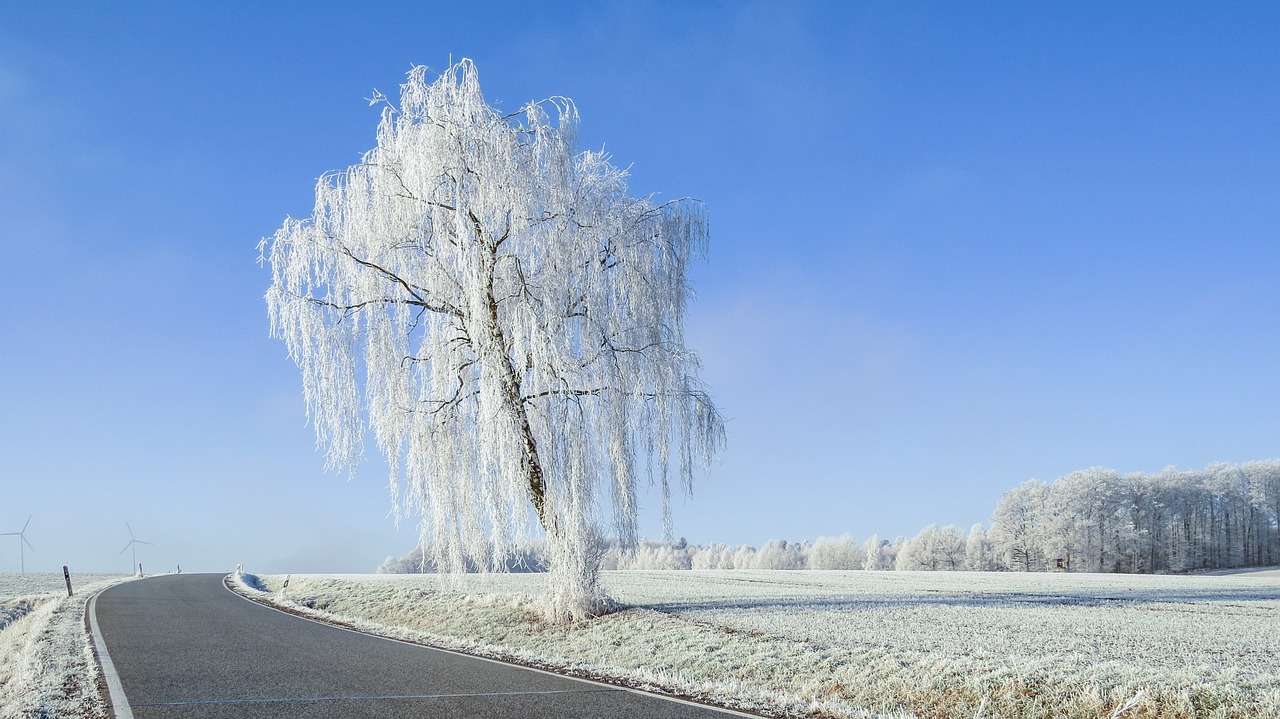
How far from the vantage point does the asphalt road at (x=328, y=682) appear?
360 inches

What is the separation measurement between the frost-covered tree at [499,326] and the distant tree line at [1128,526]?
207 feet

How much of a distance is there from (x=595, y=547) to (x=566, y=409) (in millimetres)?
2909

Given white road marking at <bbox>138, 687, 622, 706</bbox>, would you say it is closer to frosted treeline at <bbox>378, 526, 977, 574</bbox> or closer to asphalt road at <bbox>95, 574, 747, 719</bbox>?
asphalt road at <bbox>95, 574, 747, 719</bbox>

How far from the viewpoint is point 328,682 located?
10.9m

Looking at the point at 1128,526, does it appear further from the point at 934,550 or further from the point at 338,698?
the point at 338,698

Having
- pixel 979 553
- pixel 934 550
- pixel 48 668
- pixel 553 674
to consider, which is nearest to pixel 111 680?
pixel 48 668

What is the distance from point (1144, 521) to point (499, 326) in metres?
82.8

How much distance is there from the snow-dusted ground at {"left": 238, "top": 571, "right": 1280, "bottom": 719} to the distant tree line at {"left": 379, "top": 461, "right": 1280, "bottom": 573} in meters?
59.4

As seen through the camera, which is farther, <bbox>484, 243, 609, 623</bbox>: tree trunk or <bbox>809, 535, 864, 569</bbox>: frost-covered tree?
<bbox>809, 535, 864, 569</bbox>: frost-covered tree

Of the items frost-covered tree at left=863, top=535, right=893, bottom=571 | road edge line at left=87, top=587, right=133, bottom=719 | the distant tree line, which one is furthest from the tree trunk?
frost-covered tree at left=863, top=535, right=893, bottom=571

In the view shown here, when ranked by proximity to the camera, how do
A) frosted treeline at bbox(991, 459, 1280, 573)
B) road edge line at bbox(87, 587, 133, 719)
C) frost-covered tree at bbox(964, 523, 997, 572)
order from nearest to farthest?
road edge line at bbox(87, 587, 133, 719)
frosted treeline at bbox(991, 459, 1280, 573)
frost-covered tree at bbox(964, 523, 997, 572)

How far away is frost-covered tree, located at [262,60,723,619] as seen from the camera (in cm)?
1622

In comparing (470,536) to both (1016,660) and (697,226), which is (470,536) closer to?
(697,226)

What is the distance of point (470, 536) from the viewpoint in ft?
57.0
